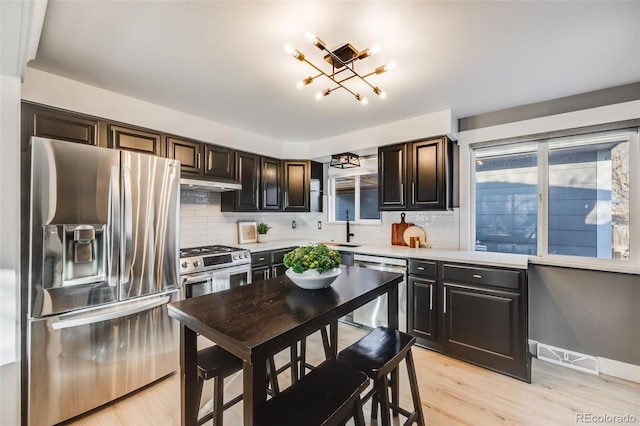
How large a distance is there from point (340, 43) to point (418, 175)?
1859 mm

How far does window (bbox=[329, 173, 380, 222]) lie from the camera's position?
4.00 meters

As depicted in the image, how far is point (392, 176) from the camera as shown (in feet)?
11.1

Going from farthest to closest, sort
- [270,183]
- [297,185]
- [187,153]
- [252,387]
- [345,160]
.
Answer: [297,185]
[270,183]
[345,160]
[187,153]
[252,387]

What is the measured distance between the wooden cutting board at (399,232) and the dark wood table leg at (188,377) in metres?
2.78

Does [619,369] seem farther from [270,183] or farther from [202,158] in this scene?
[202,158]

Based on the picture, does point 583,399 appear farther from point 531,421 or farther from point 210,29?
point 210,29

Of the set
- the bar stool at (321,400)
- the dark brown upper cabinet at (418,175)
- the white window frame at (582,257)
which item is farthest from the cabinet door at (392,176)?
the bar stool at (321,400)

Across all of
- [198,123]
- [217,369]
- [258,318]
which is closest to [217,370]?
[217,369]

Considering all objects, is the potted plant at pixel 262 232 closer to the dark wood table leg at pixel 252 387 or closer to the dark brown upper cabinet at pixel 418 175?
the dark brown upper cabinet at pixel 418 175

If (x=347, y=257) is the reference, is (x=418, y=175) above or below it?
above

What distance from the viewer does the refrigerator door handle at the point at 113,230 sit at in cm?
197

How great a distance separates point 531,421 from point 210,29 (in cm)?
329

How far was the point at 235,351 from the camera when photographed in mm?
1017

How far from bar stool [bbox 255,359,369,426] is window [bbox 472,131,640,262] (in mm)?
2566
